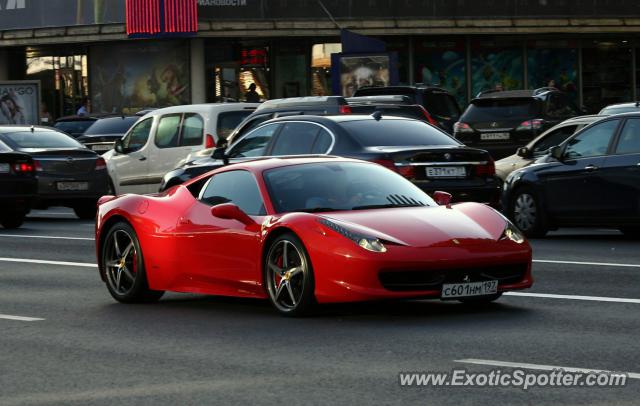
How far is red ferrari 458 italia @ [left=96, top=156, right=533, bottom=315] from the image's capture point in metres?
11.1

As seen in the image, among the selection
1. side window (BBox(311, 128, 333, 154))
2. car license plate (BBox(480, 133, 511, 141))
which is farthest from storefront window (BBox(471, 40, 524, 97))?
side window (BBox(311, 128, 333, 154))

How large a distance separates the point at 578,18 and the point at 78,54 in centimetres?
1517

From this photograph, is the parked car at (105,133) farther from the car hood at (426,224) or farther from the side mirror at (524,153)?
the car hood at (426,224)

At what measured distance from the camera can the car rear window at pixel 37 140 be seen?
86.7ft

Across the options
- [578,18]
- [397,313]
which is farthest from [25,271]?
[578,18]

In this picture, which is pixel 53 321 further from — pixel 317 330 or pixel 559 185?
pixel 559 185

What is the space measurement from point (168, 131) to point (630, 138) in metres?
9.85

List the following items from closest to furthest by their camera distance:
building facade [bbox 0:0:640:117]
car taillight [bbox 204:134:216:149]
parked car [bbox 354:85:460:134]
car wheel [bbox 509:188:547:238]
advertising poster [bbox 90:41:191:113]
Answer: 1. car wheel [bbox 509:188:547:238]
2. car taillight [bbox 204:134:216:149]
3. parked car [bbox 354:85:460:134]
4. building facade [bbox 0:0:640:117]
5. advertising poster [bbox 90:41:191:113]

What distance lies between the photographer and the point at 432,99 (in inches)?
1252

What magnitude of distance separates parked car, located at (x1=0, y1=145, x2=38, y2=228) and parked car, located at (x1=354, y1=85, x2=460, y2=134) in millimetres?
9158

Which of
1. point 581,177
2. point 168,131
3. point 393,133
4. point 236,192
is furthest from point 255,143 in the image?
point 168,131

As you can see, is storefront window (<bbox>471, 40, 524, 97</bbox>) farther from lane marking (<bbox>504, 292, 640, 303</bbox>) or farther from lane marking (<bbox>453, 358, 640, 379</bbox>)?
lane marking (<bbox>453, 358, 640, 379</bbox>)

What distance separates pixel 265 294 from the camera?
1175cm

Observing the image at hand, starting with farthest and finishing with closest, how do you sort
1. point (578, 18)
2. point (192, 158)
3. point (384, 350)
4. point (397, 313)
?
point (578, 18), point (192, 158), point (397, 313), point (384, 350)
